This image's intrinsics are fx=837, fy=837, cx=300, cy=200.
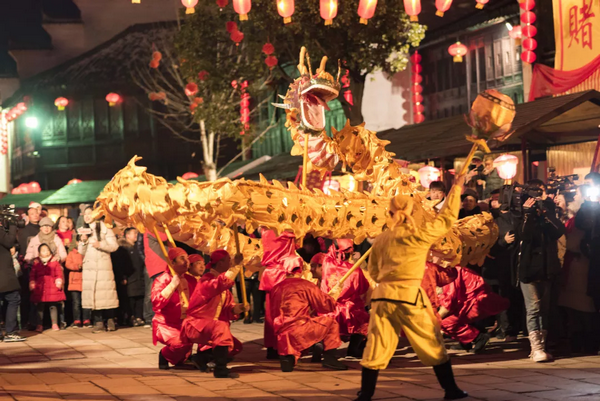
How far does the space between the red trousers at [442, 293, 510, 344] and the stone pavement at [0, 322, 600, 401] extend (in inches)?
8.7

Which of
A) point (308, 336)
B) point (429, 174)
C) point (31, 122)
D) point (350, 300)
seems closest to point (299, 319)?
point (308, 336)

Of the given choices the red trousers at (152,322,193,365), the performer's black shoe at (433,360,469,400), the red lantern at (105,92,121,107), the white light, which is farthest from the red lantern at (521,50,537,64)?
the white light

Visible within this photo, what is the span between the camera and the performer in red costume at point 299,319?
8320mm

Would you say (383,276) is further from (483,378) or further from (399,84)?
(399,84)

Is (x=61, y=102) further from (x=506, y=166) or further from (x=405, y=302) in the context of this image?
(x=405, y=302)

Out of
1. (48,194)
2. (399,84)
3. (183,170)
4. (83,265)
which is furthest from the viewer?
(183,170)

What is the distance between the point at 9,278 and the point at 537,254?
700 cm

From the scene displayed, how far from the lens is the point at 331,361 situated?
841cm

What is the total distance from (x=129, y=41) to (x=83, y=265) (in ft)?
74.0

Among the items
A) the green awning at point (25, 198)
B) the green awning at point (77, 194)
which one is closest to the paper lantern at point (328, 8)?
the green awning at point (77, 194)

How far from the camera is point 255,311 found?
13.1 meters

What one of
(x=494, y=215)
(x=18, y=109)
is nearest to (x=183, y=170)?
(x=18, y=109)

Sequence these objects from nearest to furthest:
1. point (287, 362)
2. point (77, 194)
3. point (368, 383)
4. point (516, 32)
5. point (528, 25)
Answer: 1. point (368, 383)
2. point (287, 362)
3. point (528, 25)
4. point (516, 32)
5. point (77, 194)

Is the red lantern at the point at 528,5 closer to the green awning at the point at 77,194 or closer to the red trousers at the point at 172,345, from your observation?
the red trousers at the point at 172,345
